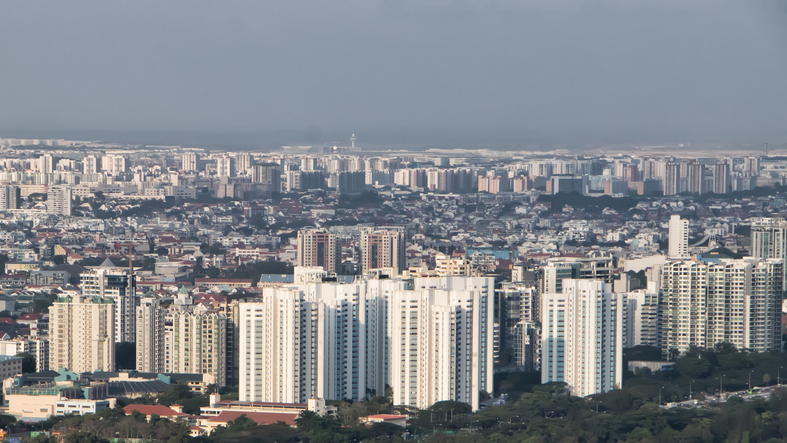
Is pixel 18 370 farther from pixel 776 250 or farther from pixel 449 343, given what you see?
pixel 776 250

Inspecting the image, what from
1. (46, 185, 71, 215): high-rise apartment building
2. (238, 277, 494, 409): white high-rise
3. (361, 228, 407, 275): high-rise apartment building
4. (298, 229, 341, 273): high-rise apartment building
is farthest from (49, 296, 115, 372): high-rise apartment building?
(46, 185, 71, 215): high-rise apartment building

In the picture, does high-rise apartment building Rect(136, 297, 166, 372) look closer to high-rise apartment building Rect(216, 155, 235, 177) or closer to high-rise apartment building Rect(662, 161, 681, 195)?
high-rise apartment building Rect(662, 161, 681, 195)

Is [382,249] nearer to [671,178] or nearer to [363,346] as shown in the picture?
[363,346]

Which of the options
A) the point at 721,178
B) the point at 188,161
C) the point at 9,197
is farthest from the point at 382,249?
the point at 188,161

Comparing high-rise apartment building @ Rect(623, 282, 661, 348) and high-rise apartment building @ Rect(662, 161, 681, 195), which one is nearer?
high-rise apartment building @ Rect(623, 282, 661, 348)

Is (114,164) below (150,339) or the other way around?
the other way around

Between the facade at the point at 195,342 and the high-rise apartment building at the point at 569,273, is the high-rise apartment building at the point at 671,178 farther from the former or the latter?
the facade at the point at 195,342
